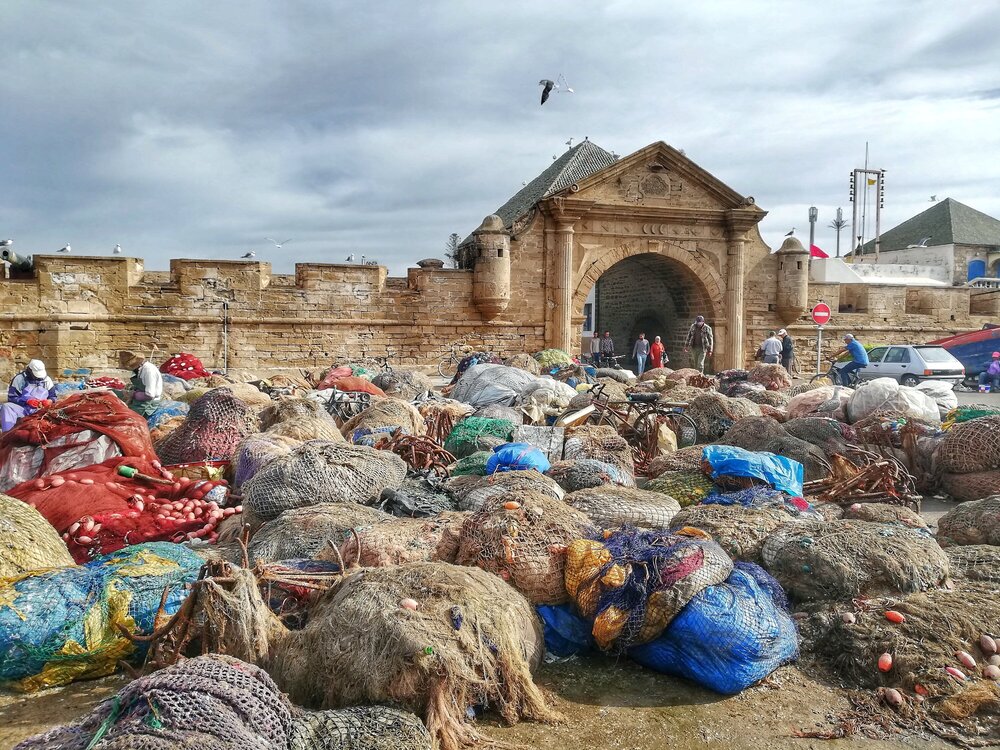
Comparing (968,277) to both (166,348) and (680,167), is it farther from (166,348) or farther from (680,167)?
(166,348)

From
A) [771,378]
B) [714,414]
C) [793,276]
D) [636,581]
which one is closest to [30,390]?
[636,581]

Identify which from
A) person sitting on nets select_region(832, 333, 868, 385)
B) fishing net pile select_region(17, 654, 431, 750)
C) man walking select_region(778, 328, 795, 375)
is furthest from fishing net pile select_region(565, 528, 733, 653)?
man walking select_region(778, 328, 795, 375)

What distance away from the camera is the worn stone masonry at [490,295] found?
44.9 feet

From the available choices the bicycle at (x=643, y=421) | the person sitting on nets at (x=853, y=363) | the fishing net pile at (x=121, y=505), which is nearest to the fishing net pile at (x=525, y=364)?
the bicycle at (x=643, y=421)

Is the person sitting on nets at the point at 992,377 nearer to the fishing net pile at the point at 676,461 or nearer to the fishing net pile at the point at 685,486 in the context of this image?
the fishing net pile at the point at 676,461

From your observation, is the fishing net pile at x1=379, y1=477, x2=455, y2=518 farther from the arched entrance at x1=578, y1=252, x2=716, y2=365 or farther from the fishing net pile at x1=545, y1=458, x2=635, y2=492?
the arched entrance at x1=578, y1=252, x2=716, y2=365

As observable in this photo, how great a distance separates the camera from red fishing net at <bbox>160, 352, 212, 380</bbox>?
39.9 feet

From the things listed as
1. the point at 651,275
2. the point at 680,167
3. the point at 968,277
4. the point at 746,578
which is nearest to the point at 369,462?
the point at 746,578

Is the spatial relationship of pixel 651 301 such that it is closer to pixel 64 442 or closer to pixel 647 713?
pixel 64 442

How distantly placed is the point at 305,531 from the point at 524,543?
125 cm

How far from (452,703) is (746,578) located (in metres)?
1.54

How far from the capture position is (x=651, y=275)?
19.1 m

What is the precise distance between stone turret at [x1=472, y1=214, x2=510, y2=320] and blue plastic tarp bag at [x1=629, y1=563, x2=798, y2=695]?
12.5 metres

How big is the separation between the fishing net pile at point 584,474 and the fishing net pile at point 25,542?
3.14 meters
